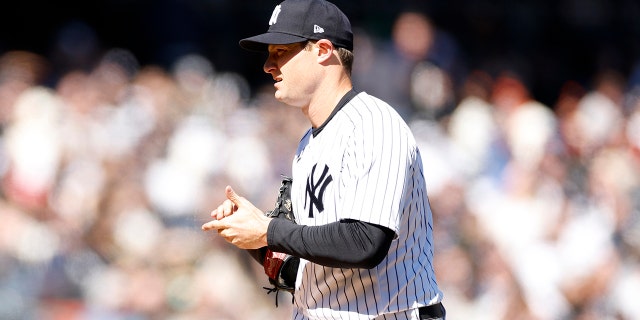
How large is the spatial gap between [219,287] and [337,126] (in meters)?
3.36

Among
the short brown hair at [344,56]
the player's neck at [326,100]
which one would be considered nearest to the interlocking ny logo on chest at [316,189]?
the player's neck at [326,100]

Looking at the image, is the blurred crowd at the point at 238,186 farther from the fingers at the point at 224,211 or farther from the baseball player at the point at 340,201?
the fingers at the point at 224,211

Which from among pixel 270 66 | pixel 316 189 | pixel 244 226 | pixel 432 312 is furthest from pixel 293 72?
pixel 432 312

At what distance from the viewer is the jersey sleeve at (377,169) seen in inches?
103

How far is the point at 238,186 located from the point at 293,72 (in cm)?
350

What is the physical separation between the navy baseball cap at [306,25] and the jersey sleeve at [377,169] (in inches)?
10.3

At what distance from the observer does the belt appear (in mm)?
2807

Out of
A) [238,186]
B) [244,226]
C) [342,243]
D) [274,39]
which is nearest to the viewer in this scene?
[342,243]

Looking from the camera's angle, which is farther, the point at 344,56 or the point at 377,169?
the point at 344,56

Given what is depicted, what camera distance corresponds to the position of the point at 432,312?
2832 millimetres

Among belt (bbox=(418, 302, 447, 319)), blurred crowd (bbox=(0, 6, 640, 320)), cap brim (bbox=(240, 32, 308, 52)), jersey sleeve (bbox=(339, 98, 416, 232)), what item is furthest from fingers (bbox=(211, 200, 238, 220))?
blurred crowd (bbox=(0, 6, 640, 320))

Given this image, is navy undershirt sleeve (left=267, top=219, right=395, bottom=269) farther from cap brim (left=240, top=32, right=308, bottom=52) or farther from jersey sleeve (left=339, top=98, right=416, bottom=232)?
cap brim (left=240, top=32, right=308, bottom=52)

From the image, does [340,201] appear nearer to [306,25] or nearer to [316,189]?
[316,189]

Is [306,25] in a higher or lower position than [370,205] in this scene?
higher
